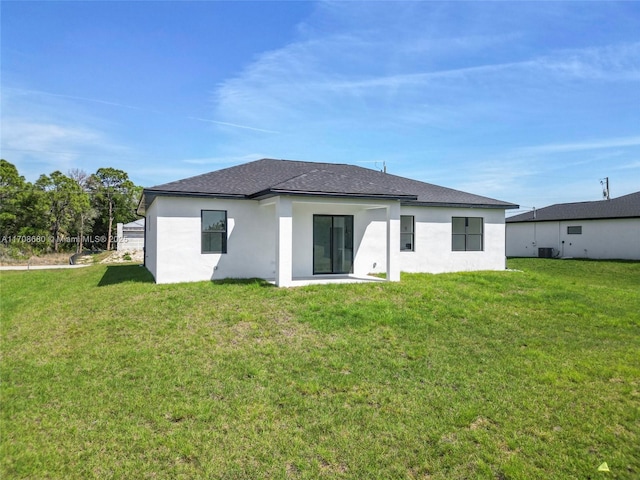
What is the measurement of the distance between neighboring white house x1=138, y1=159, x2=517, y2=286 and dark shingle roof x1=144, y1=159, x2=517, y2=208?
0.04m

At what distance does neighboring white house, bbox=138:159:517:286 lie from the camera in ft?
39.2

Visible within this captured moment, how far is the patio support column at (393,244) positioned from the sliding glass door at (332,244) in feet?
6.47

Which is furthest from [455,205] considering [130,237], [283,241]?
[130,237]

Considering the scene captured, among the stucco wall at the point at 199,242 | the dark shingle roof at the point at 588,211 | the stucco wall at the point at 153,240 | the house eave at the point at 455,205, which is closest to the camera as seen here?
the stucco wall at the point at 199,242

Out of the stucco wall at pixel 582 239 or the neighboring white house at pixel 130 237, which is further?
the neighboring white house at pixel 130 237

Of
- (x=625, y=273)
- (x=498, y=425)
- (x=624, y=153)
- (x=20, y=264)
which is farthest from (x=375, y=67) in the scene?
(x=20, y=264)

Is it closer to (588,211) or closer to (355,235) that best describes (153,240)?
(355,235)

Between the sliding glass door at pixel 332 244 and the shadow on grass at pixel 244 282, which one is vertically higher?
the sliding glass door at pixel 332 244

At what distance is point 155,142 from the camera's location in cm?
1808

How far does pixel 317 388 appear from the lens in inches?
212

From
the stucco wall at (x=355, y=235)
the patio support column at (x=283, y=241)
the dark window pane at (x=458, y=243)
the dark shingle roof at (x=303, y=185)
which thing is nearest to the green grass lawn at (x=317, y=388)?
the patio support column at (x=283, y=241)

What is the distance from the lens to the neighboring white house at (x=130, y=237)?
32.8m

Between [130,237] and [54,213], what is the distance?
5738mm

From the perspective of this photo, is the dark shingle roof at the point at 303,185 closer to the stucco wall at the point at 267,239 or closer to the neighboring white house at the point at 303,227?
the neighboring white house at the point at 303,227
